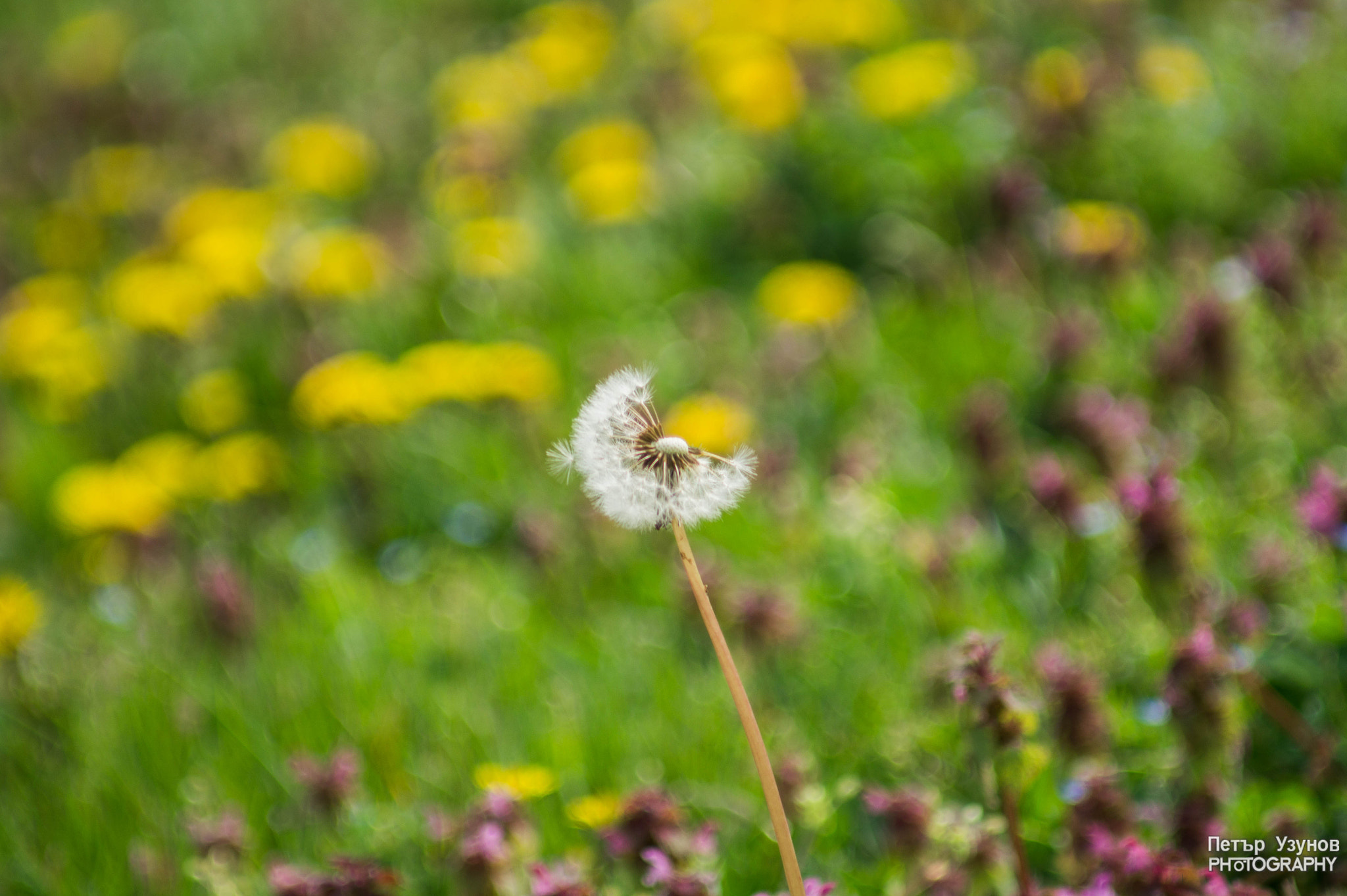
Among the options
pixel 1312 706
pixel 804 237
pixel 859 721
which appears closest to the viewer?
pixel 1312 706

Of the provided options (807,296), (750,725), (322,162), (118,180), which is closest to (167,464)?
(807,296)

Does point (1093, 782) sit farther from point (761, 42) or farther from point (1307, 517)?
point (761, 42)

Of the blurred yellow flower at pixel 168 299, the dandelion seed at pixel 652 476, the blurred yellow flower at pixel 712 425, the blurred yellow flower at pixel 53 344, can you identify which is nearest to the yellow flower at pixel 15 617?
the blurred yellow flower at pixel 168 299

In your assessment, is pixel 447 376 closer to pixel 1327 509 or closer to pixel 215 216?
pixel 215 216

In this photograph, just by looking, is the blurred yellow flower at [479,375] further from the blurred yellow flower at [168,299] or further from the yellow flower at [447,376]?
the blurred yellow flower at [168,299]

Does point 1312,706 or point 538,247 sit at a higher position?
point 538,247

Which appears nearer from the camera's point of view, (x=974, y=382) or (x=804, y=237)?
(x=974, y=382)

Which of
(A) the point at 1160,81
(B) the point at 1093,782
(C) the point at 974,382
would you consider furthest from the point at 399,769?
(A) the point at 1160,81

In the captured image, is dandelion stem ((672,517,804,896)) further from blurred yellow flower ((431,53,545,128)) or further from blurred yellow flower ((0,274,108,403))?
blurred yellow flower ((431,53,545,128))
